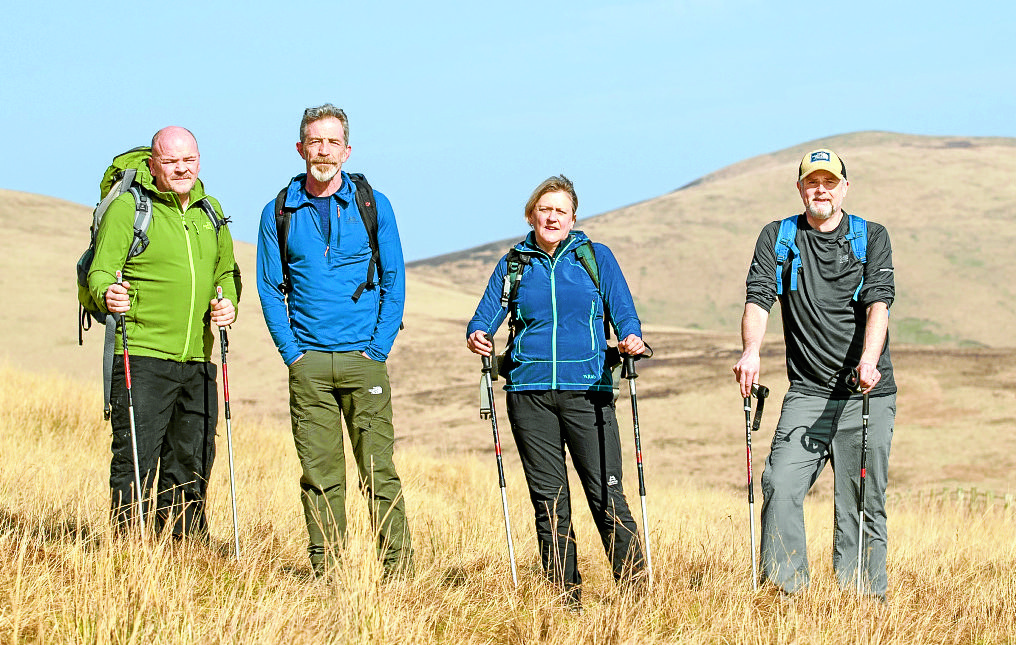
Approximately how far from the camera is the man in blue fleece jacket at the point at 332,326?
5.37 metres

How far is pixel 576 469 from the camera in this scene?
5.37 m

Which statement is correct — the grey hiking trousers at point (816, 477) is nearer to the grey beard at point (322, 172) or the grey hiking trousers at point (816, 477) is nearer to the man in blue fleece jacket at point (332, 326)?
the man in blue fleece jacket at point (332, 326)

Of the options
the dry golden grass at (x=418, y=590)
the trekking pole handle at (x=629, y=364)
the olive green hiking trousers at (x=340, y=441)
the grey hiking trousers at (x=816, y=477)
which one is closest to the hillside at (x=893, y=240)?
the dry golden grass at (x=418, y=590)

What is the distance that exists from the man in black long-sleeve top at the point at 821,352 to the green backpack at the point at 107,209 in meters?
3.08

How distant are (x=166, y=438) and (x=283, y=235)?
4.53ft

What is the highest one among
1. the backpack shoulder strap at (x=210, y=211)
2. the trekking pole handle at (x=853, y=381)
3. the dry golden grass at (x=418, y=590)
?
the backpack shoulder strap at (x=210, y=211)

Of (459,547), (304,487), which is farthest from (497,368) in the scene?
(459,547)

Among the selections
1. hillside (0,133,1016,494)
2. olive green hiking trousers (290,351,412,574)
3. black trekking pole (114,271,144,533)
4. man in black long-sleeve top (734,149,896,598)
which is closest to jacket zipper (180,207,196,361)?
black trekking pole (114,271,144,533)

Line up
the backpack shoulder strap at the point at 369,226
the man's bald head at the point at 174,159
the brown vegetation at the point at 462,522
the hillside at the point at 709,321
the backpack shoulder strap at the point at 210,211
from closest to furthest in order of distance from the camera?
the brown vegetation at the point at 462,522
the backpack shoulder strap at the point at 369,226
the man's bald head at the point at 174,159
the backpack shoulder strap at the point at 210,211
the hillside at the point at 709,321

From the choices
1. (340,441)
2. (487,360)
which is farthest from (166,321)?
(487,360)

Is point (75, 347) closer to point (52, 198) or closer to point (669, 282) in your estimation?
point (52, 198)

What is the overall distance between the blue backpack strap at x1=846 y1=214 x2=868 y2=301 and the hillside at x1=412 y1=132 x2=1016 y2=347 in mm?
41946

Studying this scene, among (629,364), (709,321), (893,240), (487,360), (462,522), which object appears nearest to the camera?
(629,364)

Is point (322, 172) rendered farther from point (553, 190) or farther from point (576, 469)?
point (576, 469)
